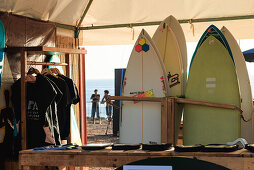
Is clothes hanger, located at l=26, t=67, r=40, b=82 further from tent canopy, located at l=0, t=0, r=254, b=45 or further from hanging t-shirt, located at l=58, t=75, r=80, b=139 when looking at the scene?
tent canopy, located at l=0, t=0, r=254, b=45

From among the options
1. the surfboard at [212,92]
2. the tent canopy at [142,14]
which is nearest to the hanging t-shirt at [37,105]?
the tent canopy at [142,14]

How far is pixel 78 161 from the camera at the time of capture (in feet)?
7.69

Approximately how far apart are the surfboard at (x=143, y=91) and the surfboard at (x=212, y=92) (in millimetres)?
287

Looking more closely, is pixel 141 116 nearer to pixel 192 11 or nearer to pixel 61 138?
pixel 61 138

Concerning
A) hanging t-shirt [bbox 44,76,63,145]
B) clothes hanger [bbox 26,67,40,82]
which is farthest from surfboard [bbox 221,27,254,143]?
clothes hanger [bbox 26,67,40,82]

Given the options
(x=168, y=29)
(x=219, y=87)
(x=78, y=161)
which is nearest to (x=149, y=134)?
(x=219, y=87)

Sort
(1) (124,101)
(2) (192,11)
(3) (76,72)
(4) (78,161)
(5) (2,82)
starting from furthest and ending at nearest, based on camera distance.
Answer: (3) (76,72)
(2) (192,11)
(1) (124,101)
(5) (2,82)
(4) (78,161)

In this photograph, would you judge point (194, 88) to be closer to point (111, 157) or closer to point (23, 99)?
point (23, 99)

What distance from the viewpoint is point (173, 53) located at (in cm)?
434

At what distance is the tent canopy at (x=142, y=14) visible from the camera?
4.36 metres

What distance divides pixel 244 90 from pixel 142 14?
1462mm

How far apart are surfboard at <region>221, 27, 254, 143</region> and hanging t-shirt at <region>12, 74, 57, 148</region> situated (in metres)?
1.81

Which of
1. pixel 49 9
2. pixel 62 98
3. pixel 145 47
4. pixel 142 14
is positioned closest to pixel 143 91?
pixel 145 47

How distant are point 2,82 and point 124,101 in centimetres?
123
